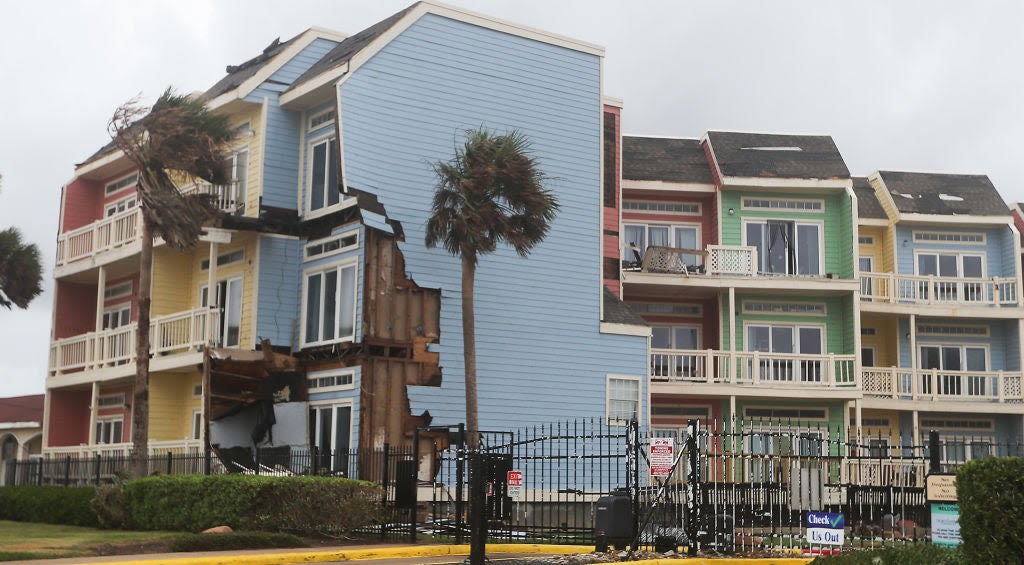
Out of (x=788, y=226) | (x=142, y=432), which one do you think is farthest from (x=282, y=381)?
(x=788, y=226)

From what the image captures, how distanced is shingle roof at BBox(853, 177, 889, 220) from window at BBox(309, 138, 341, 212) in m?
21.2

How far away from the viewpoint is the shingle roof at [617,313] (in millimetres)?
34188

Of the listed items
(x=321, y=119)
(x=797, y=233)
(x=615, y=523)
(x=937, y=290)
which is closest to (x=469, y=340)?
A: (x=321, y=119)

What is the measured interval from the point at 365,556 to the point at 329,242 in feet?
41.3

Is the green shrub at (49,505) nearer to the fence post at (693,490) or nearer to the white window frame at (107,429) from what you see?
the white window frame at (107,429)

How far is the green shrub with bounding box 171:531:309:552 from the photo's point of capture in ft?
65.9

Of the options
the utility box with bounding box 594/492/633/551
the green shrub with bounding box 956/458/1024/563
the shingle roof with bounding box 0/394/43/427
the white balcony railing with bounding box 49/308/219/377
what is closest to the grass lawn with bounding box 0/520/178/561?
the white balcony railing with bounding box 49/308/219/377

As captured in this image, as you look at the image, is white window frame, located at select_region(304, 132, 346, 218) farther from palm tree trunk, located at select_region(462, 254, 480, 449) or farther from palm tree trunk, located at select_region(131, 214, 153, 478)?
palm tree trunk, located at select_region(131, 214, 153, 478)

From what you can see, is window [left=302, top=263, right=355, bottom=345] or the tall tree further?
the tall tree

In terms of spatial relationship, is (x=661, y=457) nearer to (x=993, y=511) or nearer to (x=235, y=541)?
(x=993, y=511)

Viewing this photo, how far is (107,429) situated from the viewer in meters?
38.8

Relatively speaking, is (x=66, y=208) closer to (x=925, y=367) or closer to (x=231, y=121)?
(x=231, y=121)

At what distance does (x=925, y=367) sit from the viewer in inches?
1731

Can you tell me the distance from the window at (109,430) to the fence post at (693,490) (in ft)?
80.0
